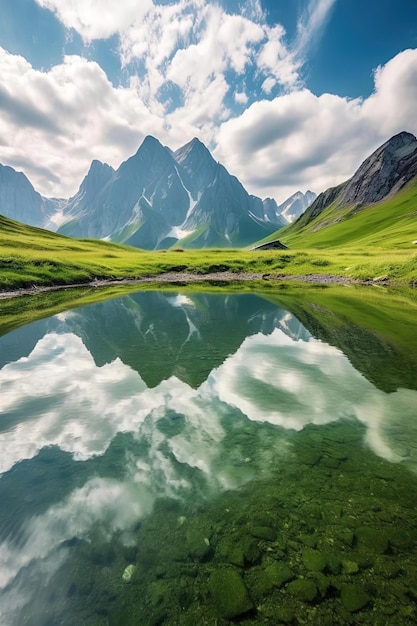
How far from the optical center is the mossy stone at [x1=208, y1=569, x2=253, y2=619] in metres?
6.35

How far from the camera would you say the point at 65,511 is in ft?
29.7

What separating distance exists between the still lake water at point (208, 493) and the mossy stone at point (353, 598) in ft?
0.07

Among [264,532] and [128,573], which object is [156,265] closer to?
[264,532]

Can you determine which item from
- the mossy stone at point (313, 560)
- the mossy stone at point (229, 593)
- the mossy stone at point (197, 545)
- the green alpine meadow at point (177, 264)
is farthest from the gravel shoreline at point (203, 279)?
the mossy stone at point (313, 560)

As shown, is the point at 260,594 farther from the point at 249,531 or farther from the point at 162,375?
the point at 162,375

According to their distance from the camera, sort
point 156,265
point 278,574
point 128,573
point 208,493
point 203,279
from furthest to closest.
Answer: point 156,265
point 203,279
point 208,493
point 128,573
point 278,574

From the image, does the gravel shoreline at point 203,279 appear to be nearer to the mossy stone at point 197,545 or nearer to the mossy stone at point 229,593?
the mossy stone at point 197,545

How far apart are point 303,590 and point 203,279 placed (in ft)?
275

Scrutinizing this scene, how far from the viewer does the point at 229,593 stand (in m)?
6.71

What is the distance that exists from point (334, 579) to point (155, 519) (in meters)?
4.59

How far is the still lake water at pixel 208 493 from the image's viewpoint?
21.6 ft

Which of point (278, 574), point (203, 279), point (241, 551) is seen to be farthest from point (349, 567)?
point (203, 279)

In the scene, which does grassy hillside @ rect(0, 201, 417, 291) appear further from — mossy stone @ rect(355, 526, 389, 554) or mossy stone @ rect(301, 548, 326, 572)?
mossy stone @ rect(355, 526, 389, 554)

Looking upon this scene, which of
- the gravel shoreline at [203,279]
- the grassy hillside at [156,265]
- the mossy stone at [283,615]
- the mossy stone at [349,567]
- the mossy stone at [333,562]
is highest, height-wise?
the grassy hillside at [156,265]
